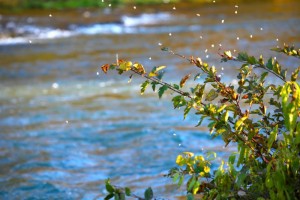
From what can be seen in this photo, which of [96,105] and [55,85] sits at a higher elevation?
[55,85]

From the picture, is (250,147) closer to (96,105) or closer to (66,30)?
(96,105)

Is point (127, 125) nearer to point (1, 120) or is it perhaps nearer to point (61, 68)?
point (1, 120)

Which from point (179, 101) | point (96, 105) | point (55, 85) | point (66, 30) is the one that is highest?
→ point (66, 30)

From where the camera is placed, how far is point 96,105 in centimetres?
904

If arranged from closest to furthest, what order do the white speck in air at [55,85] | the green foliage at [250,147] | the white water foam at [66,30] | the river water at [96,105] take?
the green foliage at [250,147] → the river water at [96,105] → the white speck in air at [55,85] → the white water foam at [66,30]

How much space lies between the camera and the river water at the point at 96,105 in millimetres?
5801

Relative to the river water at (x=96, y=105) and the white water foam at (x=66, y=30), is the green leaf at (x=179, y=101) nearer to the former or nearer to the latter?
the river water at (x=96, y=105)

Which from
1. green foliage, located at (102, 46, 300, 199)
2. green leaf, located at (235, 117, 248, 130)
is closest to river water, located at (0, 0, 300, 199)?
green foliage, located at (102, 46, 300, 199)

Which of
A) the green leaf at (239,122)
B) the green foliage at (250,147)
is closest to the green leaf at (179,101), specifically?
the green foliage at (250,147)

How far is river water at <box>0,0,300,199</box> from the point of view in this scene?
580 cm

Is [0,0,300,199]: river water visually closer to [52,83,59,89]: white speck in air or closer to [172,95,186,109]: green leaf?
[52,83,59,89]: white speck in air

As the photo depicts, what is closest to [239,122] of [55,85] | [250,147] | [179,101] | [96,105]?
[250,147]

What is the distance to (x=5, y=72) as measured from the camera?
42.8ft

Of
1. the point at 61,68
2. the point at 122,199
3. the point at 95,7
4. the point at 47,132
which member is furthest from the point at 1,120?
the point at 95,7
